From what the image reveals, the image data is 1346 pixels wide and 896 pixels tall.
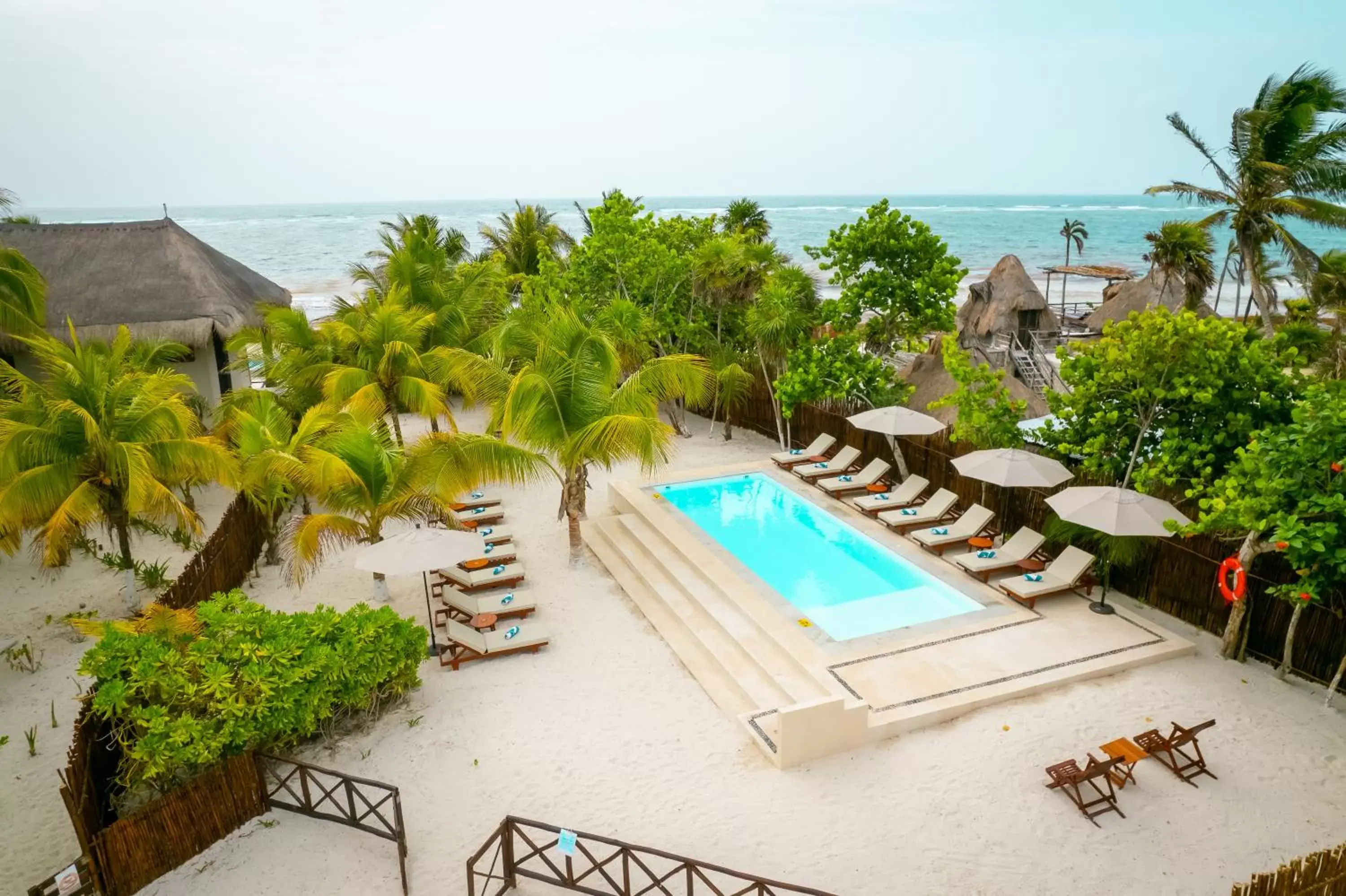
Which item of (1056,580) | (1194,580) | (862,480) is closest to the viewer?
(1194,580)

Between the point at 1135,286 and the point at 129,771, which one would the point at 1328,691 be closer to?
the point at 129,771

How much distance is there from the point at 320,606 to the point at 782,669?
485cm

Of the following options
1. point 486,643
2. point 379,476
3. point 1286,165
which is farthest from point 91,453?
point 1286,165

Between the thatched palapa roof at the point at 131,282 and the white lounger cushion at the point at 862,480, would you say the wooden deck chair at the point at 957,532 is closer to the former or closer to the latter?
the white lounger cushion at the point at 862,480

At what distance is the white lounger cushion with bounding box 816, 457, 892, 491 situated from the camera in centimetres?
1421

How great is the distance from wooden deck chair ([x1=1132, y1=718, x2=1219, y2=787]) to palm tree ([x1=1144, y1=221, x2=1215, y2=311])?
54.8 feet

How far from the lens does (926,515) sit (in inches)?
495

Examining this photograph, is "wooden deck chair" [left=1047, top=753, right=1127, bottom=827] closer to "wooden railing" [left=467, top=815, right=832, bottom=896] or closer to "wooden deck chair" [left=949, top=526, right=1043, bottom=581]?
"wooden railing" [left=467, top=815, right=832, bottom=896]

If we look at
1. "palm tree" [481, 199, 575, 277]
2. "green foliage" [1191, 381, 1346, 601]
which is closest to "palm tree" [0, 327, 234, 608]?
"green foliage" [1191, 381, 1346, 601]

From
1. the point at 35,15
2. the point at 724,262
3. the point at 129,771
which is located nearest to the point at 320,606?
the point at 129,771

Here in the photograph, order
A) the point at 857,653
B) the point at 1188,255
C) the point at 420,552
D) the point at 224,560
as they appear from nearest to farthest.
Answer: the point at 420,552
the point at 857,653
the point at 224,560
the point at 1188,255

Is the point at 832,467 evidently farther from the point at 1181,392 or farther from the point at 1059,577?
the point at 1181,392

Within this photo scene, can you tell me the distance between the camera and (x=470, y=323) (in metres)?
17.7

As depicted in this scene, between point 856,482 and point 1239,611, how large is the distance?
649 cm
